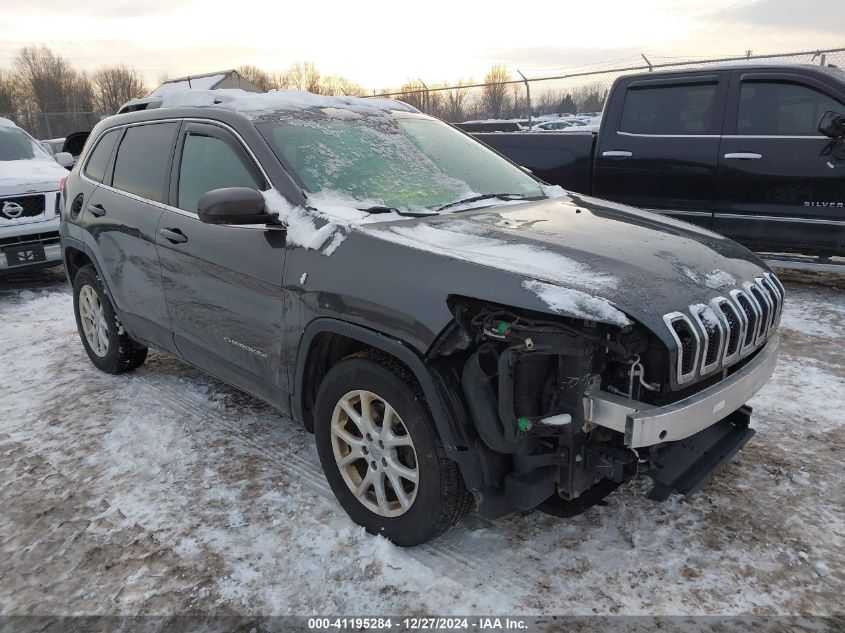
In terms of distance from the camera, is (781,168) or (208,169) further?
(781,168)

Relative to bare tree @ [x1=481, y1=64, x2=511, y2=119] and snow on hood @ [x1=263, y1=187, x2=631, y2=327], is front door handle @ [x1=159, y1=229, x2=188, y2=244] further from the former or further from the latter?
bare tree @ [x1=481, y1=64, x2=511, y2=119]

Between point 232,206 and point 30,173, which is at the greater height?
point 232,206

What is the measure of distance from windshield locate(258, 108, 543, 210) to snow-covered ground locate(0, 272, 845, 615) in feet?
4.99

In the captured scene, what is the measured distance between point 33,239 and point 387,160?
5941 millimetres

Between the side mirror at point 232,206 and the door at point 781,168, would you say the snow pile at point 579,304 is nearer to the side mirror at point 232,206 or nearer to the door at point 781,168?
the side mirror at point 232,206

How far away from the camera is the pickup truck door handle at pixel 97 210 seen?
13.9ft

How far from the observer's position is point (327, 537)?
9.03 feet

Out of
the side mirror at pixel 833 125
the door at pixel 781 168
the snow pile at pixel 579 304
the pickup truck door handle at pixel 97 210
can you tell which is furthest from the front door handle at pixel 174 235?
the side mirror at pixel 833 125

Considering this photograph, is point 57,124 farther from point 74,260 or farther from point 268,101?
point 268,101

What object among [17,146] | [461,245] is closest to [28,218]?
[17,146]

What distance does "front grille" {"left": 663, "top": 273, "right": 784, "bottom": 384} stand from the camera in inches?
84.1

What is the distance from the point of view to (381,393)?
8.14ft

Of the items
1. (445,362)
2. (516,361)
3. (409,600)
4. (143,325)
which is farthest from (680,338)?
(143,325)

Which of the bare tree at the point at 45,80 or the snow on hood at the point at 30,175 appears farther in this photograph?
the bare tree at the point at 45,80
